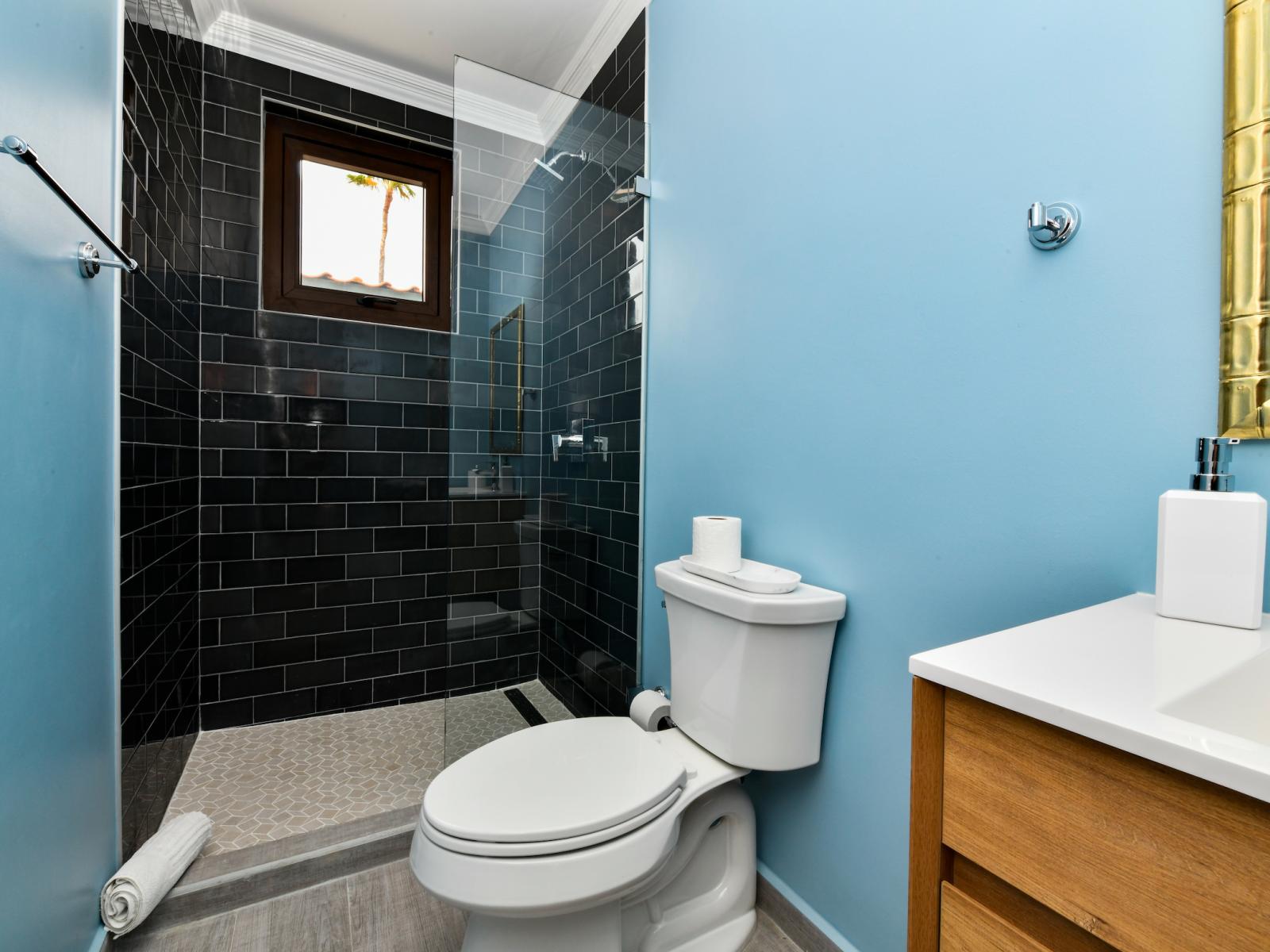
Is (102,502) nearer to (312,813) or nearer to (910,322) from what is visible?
(312,813)

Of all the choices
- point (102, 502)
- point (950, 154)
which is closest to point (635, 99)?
point (950, 154)

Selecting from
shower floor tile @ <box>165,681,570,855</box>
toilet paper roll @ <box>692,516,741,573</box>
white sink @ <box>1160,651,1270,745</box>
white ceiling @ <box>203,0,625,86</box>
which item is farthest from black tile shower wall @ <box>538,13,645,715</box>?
white sink @ <box>1160,651,1270,745</box>

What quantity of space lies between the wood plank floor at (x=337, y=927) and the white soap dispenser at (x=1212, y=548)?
1159 millimetres

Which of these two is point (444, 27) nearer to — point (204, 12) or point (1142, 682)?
point (204, 12)

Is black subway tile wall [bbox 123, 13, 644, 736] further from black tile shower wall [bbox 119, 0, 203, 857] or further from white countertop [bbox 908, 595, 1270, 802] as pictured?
white countertop [bbox 908, 595, 1270, 802]

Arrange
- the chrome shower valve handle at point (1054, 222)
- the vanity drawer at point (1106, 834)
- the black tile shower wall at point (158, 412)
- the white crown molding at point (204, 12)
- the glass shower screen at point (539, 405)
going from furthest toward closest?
the white crown molding at point (204, 12)
the glass shower screen at point (539, 405)
the black tile shower wall at point (158, 412)
the chrome shower valve handle at point (1054, 222)
the vanity drawer at point (1106, 834)

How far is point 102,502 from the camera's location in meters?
1.25

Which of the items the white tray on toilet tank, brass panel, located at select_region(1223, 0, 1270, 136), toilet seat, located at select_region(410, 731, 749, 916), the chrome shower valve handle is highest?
brass panel, located at select_region(1223, 0, 1270, 136)

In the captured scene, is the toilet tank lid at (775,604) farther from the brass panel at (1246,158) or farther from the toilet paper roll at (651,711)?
the brass panel at (1246,158)

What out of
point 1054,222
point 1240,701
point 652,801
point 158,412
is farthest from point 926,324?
point 158,412

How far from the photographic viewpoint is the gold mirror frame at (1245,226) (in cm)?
68

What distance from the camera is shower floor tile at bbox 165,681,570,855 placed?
175 cm

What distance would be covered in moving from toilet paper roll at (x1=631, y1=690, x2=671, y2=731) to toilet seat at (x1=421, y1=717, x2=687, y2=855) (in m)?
0.18

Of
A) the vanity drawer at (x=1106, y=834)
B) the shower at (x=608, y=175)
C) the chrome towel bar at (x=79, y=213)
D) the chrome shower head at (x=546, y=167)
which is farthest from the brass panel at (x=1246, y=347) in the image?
the chrome shower head at (x=546, y=167)
